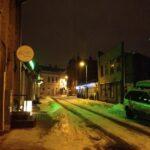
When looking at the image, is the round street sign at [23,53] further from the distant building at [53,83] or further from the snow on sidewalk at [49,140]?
the distant building at [53,83]

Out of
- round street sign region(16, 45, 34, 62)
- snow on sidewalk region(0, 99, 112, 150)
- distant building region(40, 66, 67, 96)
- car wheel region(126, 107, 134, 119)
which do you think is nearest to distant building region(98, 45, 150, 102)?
car wheel region(126, 107, 134, 119)

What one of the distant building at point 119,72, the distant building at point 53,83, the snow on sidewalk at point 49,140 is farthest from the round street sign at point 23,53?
the distant building at point 53,83

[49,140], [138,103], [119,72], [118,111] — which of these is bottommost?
[49,140]

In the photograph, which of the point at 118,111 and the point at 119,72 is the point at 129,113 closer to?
the point at 118,111

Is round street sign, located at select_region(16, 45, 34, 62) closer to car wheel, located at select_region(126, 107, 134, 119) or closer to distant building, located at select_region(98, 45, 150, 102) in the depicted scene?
car wheel, located at select_region(126, 107, 134, 119)

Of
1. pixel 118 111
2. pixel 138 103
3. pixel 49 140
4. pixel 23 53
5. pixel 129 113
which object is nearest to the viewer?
pixel 49 140

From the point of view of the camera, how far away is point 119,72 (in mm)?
41125

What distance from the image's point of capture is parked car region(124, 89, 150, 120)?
1760 centimetres

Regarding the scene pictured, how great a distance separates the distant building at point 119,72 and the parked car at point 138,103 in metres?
15.7

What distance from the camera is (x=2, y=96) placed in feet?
42.3

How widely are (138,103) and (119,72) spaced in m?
22.6

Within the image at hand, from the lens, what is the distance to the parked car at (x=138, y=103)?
17597mm

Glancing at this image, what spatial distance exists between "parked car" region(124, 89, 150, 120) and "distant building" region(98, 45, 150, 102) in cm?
1573

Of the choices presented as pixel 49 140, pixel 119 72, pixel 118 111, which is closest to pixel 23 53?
pixel 49 140
